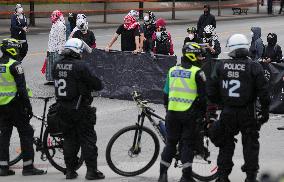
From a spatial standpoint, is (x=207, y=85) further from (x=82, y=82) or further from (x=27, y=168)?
(x=27, y=168)

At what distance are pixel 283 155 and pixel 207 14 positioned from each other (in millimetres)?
12252

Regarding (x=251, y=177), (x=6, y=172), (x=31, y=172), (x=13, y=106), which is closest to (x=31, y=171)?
(x=31, y=172)

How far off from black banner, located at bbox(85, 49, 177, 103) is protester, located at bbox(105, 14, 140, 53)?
0.58 meters

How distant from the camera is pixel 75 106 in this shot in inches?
361

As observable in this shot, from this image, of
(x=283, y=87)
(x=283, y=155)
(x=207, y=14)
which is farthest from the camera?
(x=207, y=14)

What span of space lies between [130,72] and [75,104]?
268 inches

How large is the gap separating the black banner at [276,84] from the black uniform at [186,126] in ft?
19.8

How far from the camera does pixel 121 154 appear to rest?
9.33 meters

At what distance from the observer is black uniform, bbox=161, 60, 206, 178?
866 cm

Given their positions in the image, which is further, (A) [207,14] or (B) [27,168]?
(A) [207,14]

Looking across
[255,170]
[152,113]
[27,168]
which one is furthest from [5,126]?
[255,170]

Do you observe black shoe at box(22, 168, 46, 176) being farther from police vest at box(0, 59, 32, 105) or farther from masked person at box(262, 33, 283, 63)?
masked person at box(262, 33, 283, 63)

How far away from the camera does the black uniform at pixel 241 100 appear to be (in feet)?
27.5

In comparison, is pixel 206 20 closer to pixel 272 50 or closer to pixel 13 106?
pixel 272 50
